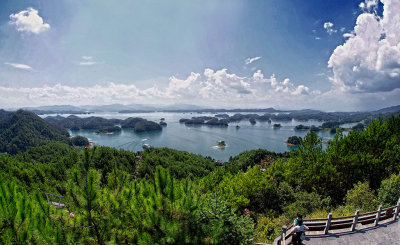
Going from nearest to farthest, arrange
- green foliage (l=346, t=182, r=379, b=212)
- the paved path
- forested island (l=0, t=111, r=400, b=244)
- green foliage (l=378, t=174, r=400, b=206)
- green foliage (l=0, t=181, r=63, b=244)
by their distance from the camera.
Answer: green foliage (l=0, t=181, r=63, b=244)
forested island (l=0, t=111, r=400, b=244)
the paved path
green foliage (l=378, t=174, r=400, b=206)
green foliage (l=346, t=182, r=379, b=212)

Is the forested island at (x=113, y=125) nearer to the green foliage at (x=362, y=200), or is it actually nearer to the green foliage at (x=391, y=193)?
the green foliage at (x=362, y=200)

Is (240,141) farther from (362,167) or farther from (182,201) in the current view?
(182,201)

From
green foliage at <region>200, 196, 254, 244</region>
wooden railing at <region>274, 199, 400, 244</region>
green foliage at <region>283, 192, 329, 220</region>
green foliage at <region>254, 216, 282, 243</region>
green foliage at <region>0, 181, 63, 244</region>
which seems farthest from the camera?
green foliage at <region>283, 192, 329, 220</region>

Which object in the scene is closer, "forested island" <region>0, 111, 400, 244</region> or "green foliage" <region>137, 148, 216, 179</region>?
"forested island" <region>0, 111, 400, 244</region>

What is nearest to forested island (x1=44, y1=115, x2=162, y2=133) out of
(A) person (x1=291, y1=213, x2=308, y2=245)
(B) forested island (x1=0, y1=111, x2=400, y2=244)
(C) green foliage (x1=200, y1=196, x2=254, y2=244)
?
(B) forested island (x1=0, y1=111, x2=400, y2=244)

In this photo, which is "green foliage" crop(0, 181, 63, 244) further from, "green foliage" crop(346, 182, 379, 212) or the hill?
the hill

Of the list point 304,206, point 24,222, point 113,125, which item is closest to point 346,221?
point 304,206
